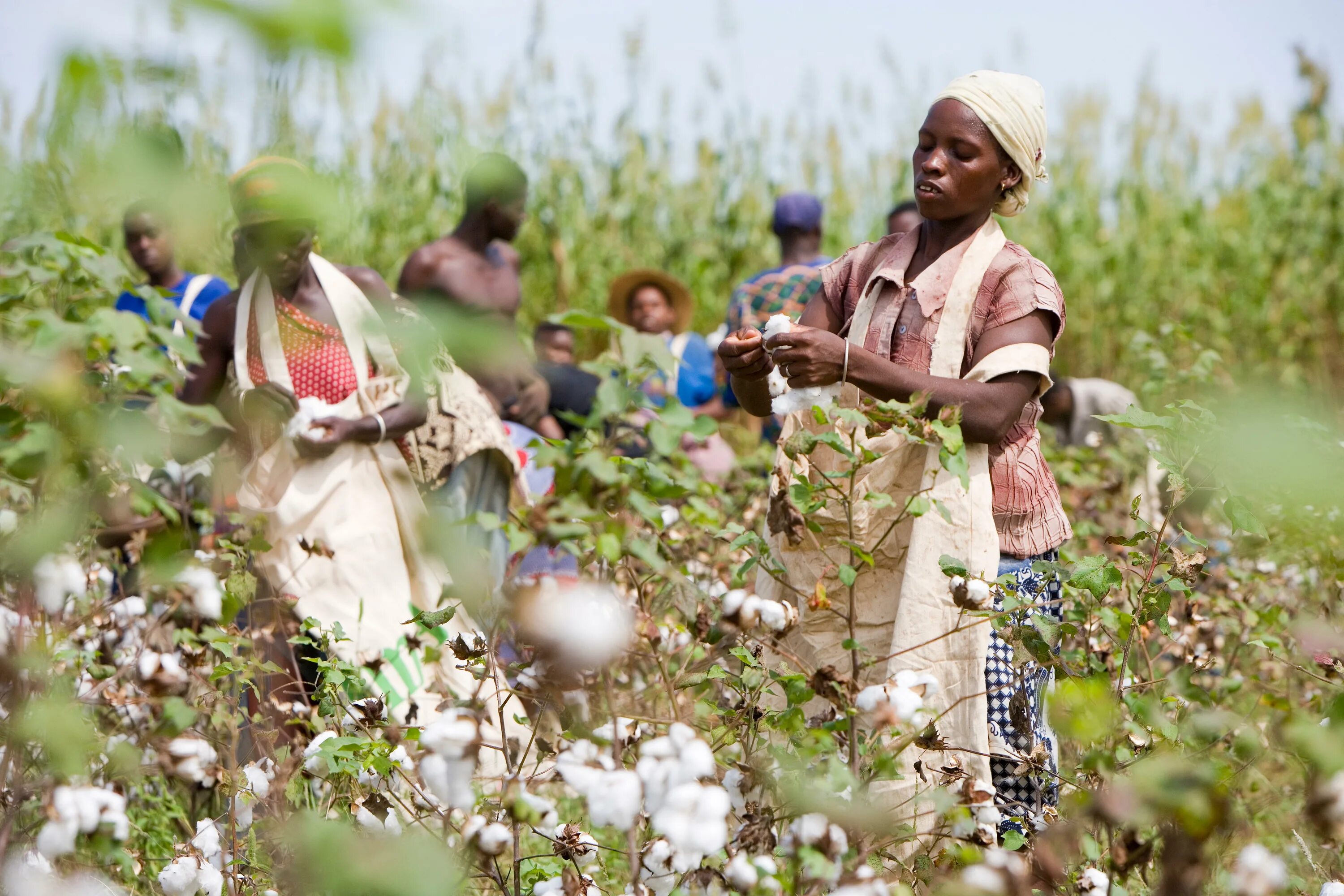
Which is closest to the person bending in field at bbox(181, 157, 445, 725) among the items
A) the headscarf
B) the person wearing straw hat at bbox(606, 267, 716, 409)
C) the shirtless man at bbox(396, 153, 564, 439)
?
the shirtless man at bbox(396, 153, 564, 439)

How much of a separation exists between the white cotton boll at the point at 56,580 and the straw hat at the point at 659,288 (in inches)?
184

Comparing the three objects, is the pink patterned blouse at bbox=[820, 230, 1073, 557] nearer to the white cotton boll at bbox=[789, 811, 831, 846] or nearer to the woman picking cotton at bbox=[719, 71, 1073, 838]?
the woman picking cotton at bbox=[719, 71, 1073, 838]

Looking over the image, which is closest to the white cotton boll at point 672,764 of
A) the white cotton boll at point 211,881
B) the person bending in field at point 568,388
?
the white cotton boll at point 211,881

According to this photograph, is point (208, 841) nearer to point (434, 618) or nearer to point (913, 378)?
point (434, 618)

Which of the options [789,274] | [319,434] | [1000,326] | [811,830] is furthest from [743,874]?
[789,274]

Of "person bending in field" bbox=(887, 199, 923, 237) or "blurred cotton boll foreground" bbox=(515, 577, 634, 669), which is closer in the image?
"blurred cotton boll foreground" bbox=(515, 577, 634, 669)

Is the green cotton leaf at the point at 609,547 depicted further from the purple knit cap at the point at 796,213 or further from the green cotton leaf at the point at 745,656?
the purple knit cap at the point at 796,213

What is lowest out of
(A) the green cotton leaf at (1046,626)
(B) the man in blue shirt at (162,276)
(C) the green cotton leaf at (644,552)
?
(B) the man in blue shirt at (162,276)

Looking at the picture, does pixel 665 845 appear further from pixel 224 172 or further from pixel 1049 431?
pixel 1049 431

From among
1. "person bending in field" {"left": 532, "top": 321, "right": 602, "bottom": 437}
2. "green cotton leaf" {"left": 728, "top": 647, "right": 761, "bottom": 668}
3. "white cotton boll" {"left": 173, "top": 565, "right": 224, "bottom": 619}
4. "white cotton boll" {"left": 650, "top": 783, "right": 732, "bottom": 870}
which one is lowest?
"person bending in field" {"left": 532, "top": 321, "right": 602, "bottom": 437}

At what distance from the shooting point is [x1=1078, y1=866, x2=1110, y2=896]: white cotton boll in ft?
6.76

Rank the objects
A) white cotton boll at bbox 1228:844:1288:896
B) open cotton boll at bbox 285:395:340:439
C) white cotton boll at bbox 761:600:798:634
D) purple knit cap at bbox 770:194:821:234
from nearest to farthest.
→ white cotton boll at bbox 1228:844:1288:896, white cotton boll at bbox 761:600:798:634, open cotton boll at bbox 285:395:340:439, purple knit cap at bbox 770:194:821:234

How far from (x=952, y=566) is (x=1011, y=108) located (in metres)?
0.85

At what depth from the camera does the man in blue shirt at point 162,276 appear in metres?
4.77
